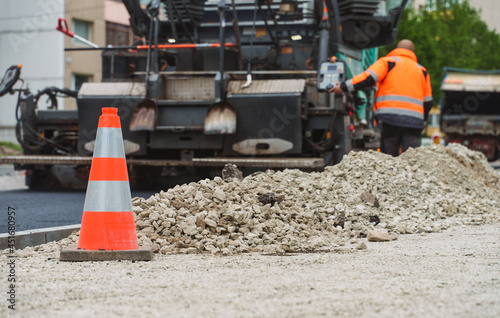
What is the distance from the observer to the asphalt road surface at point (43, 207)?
277 inches

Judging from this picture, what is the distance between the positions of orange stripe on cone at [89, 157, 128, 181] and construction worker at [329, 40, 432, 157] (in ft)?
14.9

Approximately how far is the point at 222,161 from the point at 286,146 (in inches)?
31.0

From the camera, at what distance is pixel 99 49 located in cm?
1070

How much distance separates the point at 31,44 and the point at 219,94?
24.9 meters

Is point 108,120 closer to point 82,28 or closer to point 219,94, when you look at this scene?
point 219,94

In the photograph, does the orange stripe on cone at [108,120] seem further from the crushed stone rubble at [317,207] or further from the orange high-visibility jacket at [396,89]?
the orange high-visibility jacket at [396,89]

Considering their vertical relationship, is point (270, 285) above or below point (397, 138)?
below

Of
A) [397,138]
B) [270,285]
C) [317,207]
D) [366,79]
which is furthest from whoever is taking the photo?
[397,138]

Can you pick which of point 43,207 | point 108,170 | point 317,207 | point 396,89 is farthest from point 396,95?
point 108,170

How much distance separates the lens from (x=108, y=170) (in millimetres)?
4883

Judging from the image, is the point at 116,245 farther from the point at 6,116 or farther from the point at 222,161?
the point at 6,116

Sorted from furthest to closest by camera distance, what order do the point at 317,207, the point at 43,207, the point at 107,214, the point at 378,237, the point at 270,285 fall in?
the point at 43,207
the point at 317,207
the point at 378,237
the point at 107,214
the point at 270,285

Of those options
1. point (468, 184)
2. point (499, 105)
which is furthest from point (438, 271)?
point (499, 105)

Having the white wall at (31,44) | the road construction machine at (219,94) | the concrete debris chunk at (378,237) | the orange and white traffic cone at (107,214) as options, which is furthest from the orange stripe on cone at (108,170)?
the white wall at (31,44)
